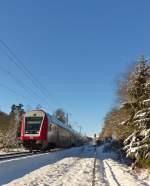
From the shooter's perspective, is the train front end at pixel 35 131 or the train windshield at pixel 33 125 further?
the train windshield at pixel 33 125

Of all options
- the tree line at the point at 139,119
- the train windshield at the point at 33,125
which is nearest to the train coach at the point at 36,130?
the train windshield at the point at 33,125

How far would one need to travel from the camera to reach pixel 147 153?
771 inches

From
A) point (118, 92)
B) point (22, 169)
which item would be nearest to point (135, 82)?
point (22, 169)

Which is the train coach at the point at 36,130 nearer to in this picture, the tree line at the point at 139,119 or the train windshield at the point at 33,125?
the train windshield at the point at 33,125

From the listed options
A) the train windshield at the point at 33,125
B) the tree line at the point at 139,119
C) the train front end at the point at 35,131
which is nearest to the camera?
the tree line at the point at 139,119

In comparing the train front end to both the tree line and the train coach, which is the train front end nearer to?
the train coach

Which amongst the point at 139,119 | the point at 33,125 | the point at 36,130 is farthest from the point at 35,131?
the point at 139,119

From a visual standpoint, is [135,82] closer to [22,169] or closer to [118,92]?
[22,169]

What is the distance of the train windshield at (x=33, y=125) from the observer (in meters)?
34.2

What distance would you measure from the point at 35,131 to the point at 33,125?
2.40ft

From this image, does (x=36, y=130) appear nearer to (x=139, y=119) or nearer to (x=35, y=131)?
(x=35, y=131)

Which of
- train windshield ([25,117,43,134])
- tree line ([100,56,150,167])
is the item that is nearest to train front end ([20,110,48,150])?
train windshield ([25,117,43,134])

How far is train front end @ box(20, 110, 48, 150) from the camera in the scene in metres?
33.7

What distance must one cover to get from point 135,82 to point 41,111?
1204 cm
